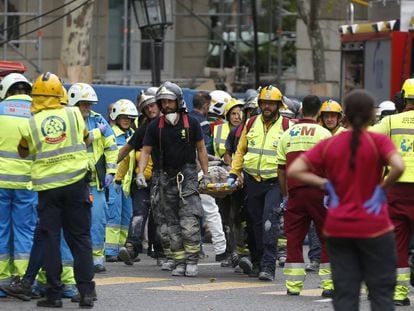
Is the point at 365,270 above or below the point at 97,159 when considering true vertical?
below

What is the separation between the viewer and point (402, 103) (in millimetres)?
12977

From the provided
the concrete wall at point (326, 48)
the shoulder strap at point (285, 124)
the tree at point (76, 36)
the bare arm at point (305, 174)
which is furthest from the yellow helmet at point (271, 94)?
the concrete wall at point (326, 48)

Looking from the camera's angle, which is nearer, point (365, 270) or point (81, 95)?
point (365, 270)

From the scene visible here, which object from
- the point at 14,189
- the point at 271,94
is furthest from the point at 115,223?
the point at 14,189

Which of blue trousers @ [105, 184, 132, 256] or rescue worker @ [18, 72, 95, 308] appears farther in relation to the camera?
blue trousers @ [105, 184, 132, 256]

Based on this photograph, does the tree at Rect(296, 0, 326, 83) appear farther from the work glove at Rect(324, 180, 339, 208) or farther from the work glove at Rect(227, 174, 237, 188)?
the work glove at Rect(324, 180, 339, 208)

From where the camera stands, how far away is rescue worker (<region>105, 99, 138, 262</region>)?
642 inches

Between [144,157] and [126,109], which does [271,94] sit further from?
[126,109]

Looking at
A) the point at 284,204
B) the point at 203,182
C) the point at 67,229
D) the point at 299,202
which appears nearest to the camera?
the point at 67,229

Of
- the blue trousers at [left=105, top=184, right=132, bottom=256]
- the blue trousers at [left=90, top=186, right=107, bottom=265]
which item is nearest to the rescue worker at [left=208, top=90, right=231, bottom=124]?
the blue trousers at [left=105, top=184, right=132, bottom=256]

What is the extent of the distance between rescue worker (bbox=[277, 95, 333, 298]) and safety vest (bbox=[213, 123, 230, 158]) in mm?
3531

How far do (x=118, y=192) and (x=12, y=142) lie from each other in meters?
4.04

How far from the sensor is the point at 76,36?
27.3 m

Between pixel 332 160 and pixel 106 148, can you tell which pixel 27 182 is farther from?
pixel 332 160
